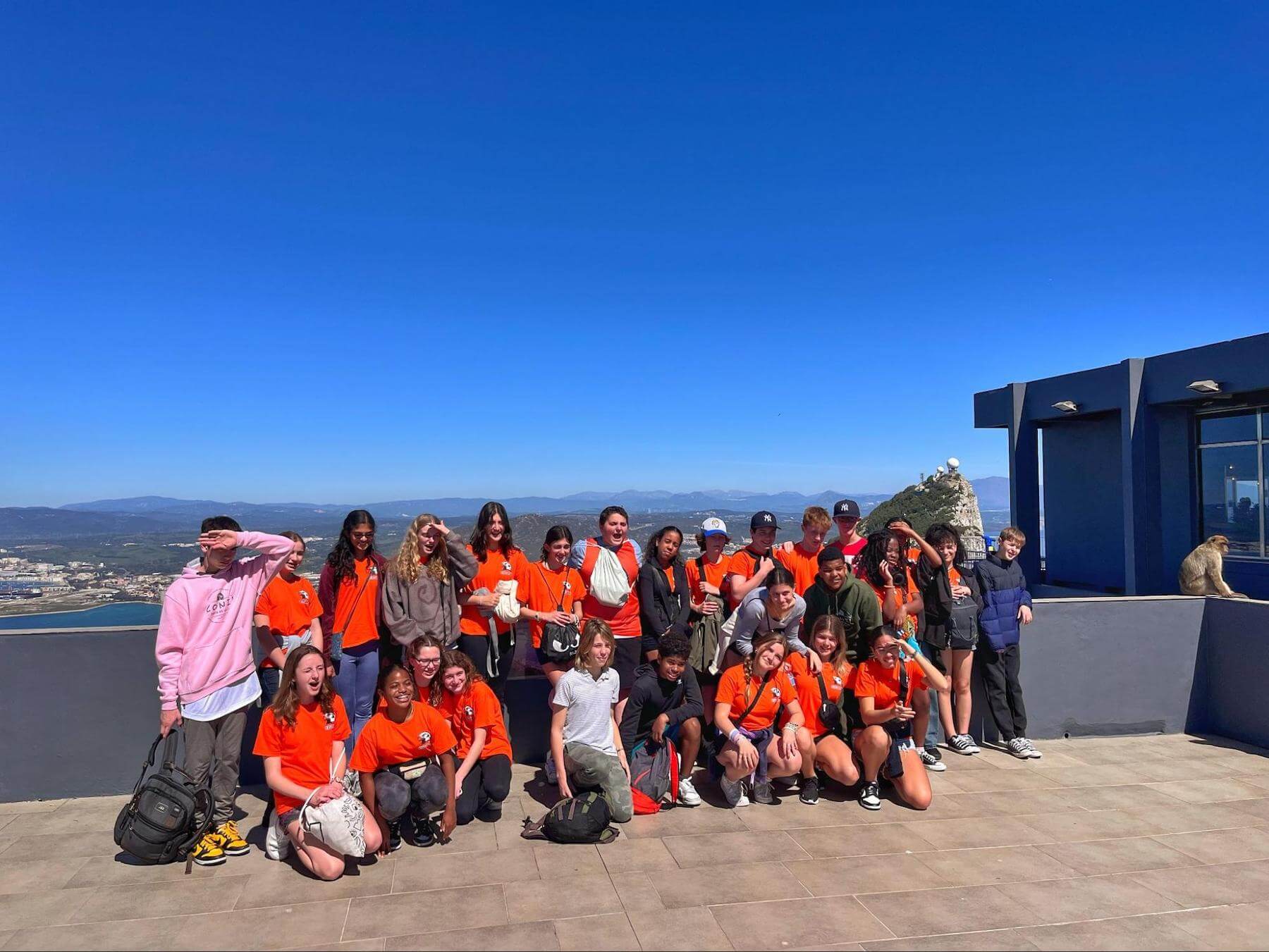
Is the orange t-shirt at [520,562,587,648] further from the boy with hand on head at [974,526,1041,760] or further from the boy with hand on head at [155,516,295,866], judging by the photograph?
the boy with hand on head at [974,526,1041,760]

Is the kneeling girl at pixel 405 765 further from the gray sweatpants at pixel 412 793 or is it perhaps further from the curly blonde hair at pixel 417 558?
the curly blonde hair at pixel 417 558

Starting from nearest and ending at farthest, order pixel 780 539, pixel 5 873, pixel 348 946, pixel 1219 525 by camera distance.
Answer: pixel 348 946
pixel 5 873
pixel 780 539
pixel 1219 525

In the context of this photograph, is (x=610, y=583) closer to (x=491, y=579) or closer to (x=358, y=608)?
(x=491, y=579)

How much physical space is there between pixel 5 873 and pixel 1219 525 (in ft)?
42.3

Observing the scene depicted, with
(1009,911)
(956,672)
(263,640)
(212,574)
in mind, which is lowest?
(1009,911)

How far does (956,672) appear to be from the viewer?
6016mm

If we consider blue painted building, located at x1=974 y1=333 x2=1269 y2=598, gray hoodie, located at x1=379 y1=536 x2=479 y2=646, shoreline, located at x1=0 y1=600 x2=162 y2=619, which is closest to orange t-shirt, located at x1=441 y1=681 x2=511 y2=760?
gray hoodie, located at x1=379 y1=536 x2=479 y2=646

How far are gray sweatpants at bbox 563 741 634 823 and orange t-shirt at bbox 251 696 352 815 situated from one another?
4.25 feet

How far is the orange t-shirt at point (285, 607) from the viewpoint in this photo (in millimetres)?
4801

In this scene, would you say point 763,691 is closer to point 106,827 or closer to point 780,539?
point 780,539

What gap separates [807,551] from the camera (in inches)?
225

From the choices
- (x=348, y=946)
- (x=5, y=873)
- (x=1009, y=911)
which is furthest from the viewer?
(x=5, y=873)

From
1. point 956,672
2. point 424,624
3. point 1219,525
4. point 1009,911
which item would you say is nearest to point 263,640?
point 424,624

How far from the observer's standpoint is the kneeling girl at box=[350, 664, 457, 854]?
421cm
